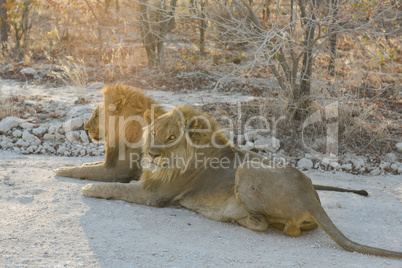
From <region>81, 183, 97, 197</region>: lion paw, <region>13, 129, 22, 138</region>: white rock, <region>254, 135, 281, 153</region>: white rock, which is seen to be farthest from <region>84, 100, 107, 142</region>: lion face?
<region>254, 135, 281, 153</region>: white rock

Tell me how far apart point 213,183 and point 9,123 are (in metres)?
4.30

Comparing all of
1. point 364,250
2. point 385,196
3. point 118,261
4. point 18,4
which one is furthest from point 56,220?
point 18,4

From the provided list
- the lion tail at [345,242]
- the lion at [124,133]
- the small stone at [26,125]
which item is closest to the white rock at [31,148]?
the small stone at [26,125]

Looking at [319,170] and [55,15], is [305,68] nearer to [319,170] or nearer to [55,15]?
[319,170]

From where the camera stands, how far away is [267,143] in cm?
721

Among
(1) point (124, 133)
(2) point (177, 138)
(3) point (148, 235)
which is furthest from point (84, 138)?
(3) point (148, 235)

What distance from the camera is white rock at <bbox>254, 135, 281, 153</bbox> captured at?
709 centimetres

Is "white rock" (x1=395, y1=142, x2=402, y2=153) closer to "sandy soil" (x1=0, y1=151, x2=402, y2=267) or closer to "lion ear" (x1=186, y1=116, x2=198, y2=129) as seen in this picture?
"sandy soil" (x1=0, y1=151, x2=402, y2=267)

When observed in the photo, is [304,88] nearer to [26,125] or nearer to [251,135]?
[251,135]

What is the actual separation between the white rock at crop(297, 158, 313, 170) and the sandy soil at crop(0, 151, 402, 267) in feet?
4.33

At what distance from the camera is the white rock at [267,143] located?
7.09 m

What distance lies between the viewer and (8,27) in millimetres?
13078

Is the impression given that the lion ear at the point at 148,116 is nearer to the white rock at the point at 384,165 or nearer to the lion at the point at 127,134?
the lion at the point at 127,134

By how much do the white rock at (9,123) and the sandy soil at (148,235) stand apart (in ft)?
6.58
